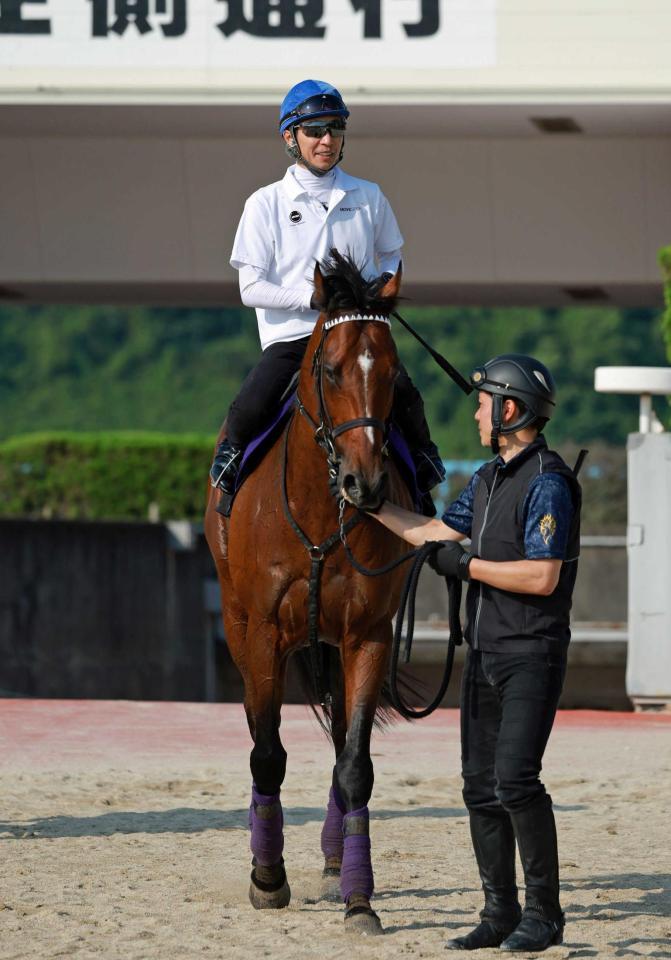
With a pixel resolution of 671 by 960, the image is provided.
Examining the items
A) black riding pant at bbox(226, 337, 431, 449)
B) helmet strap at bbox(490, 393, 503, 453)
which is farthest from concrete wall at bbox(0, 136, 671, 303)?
helmet strap at bbox(490, 393, 503, 453)

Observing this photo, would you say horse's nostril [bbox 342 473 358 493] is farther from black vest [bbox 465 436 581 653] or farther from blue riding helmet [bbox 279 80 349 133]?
blue riding helmet [bbox 279 80 349 133]

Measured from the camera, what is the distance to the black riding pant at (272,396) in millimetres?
7258

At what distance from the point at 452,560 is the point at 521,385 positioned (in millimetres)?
634

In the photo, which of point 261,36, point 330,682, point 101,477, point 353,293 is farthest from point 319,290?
point 101,477

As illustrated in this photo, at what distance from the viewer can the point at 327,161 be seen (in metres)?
7.30

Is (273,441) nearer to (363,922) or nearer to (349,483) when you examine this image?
(349,483)

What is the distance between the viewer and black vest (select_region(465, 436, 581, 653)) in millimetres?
6043

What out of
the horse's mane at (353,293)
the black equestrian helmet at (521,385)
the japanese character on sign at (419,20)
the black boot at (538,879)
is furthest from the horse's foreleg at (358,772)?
the japanese character on sign at (419,20)

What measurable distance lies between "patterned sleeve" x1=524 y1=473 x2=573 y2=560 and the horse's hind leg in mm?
1321

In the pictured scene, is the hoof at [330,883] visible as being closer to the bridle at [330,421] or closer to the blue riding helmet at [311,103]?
the bridle at [330,421]

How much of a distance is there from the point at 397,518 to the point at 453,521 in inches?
7.9

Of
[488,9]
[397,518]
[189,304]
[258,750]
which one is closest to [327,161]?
[397,518]

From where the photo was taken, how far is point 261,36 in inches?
581

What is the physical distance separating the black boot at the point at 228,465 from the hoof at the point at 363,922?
1.80 meters
